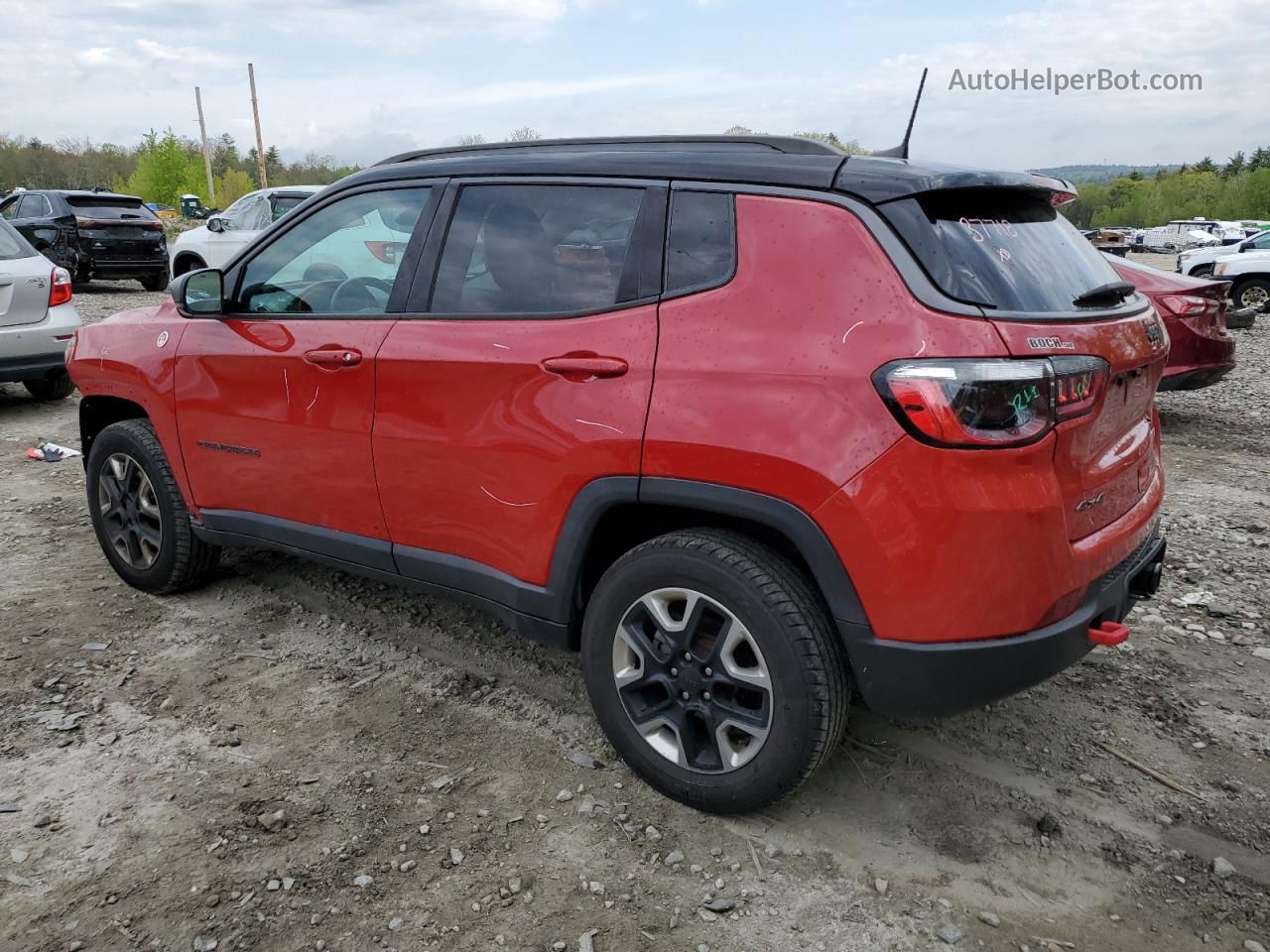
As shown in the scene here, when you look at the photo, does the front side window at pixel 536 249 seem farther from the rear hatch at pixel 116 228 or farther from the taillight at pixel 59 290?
the rear hatch at pixel 116 228

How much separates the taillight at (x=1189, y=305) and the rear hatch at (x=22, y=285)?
27.0 feet

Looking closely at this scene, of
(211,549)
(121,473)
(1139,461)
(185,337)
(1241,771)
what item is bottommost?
(1241,771)

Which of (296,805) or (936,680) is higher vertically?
(936,680)

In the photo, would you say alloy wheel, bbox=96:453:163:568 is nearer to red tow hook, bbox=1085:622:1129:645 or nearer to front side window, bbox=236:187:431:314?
front side window, bbox=236:187:431:314

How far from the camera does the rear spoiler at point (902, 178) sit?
240 cm

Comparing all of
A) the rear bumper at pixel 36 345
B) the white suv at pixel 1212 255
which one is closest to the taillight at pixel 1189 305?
the rear bumper at pixel 36 345

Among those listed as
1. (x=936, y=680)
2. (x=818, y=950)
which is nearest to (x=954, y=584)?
(x=936, y=680)

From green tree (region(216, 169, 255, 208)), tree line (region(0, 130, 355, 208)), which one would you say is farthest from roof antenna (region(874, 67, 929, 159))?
green tree (region(216, 169, 255, 208))

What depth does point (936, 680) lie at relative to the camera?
2.35 metres

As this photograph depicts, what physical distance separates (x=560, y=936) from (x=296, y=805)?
3.02 ft

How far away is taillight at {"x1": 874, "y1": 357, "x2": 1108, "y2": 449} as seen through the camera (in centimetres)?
220

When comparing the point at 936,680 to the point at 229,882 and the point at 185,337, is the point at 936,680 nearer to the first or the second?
the point at 229,882

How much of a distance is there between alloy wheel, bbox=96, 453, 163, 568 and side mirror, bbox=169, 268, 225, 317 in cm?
82

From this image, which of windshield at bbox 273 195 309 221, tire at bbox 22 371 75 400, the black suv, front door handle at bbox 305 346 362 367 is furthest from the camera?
the black suv
